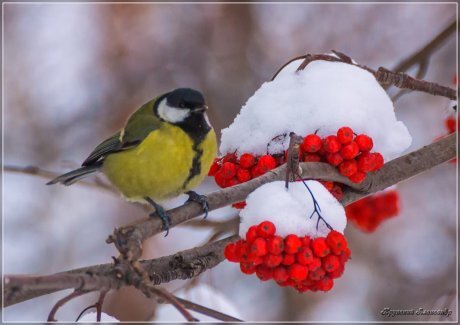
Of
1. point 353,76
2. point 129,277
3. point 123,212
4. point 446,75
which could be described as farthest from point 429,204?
point 129,277

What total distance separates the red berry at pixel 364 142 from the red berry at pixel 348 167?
6 cm

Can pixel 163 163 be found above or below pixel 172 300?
above

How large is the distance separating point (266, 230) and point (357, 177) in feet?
1.70

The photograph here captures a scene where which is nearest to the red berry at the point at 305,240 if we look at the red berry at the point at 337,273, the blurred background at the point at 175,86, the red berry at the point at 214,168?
the red berry at the point at 337,273

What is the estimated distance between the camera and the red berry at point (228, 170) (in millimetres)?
1981

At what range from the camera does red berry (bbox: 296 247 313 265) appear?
60.1 inches

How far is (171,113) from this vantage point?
2338mm

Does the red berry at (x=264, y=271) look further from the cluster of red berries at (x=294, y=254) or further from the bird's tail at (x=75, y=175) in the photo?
the bird's tail at (x=75, y=175)

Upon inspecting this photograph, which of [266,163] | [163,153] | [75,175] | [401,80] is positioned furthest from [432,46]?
[75,175]

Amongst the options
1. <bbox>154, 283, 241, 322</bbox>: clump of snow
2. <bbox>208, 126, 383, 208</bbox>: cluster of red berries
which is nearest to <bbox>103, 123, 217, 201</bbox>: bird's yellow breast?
<bbox>208, 126, 383, 208</bbox>: cluster of red berries

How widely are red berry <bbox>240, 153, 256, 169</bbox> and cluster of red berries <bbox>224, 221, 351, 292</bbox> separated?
0.42 metres

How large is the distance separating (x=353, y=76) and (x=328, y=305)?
2.80 metres

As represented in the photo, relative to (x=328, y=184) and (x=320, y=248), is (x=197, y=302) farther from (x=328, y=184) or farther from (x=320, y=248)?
(x=320, y=248)

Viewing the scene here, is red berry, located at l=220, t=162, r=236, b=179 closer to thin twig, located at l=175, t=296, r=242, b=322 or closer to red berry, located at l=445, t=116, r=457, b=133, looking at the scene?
thin twig, located at l=175, t=296, r=242, b=322
